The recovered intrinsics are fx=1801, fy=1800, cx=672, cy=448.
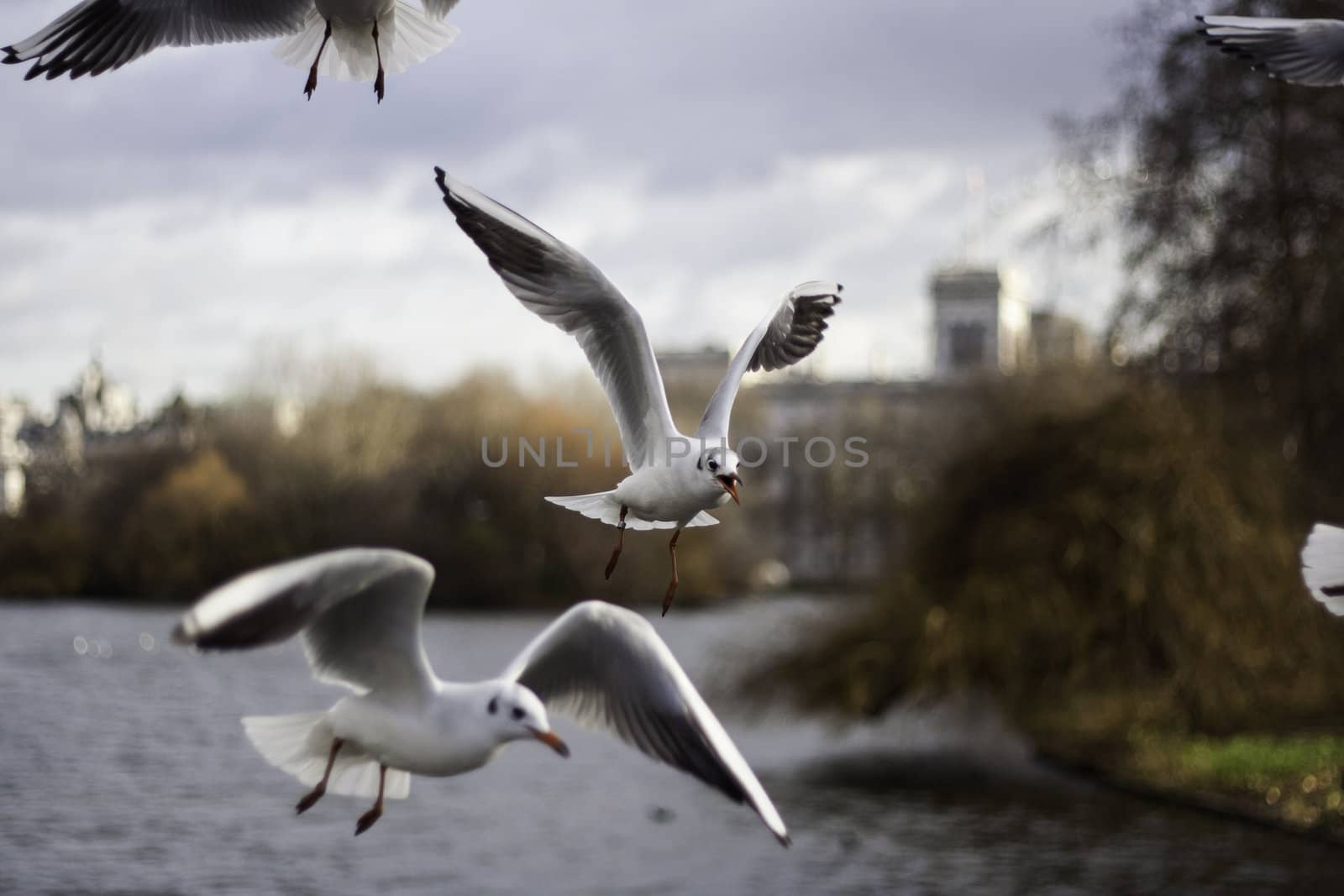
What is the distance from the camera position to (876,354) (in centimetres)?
9125

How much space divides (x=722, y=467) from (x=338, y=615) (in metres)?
1.16

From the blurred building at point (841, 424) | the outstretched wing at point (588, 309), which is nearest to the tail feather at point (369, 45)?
the outstretched wing at point (588, 309)

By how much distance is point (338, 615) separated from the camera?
4.10 meters

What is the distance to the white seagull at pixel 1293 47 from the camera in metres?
4.70

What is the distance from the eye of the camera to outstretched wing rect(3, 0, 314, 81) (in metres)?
4.06

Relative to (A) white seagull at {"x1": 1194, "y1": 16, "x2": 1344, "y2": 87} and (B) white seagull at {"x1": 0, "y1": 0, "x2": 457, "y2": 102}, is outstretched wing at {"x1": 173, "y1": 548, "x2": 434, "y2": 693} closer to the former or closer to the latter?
(B) white seagull at {"x1": 0, "y1": 0, "x2": 457, "y2": 102}

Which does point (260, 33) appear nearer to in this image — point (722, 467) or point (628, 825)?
point (722, 467)

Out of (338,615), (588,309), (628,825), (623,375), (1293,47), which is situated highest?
(1293,47)

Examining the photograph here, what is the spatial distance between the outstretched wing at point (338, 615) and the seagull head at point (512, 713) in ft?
0.80

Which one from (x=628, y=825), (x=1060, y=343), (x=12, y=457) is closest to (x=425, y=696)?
(x=628, y=825)

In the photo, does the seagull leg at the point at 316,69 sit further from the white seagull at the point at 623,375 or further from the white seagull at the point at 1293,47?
the white seagull at the point at 1293,47

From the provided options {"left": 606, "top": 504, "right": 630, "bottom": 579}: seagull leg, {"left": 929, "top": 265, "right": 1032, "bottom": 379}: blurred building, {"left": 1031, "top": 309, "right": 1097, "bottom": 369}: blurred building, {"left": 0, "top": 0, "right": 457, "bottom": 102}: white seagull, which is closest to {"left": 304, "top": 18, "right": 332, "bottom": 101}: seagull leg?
{"left": 0, "top": 0, "right": 457, "bottom": 102}: white seagull

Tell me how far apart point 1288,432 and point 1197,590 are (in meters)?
2.31

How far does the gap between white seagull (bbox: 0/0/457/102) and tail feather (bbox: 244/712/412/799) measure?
153 centimetres
